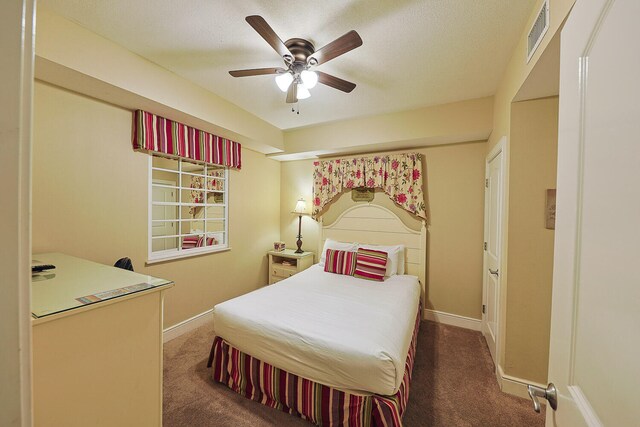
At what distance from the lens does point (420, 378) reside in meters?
1.99

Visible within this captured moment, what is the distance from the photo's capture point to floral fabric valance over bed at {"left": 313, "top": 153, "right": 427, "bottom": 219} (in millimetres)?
3105

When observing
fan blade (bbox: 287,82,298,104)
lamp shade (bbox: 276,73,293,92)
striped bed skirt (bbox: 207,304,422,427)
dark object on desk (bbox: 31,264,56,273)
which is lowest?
striped bed skirt (bbox: 207,304,422,427)

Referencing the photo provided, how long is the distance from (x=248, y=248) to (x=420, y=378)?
263 centimetres

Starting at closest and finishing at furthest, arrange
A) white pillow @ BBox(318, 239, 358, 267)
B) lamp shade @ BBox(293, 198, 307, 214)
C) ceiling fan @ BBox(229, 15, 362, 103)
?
1. ceiling fan @ BBox(229, 15, 362, 103)
2. white pillow @ BBox(318, 239, 358, 267)
3. lamp shade @ BBox(293, 198, 307, 214)

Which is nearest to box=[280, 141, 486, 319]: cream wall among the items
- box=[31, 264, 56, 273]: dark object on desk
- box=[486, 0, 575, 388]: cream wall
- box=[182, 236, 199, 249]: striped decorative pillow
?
box=[486, 0, 575, 388]: cream wall

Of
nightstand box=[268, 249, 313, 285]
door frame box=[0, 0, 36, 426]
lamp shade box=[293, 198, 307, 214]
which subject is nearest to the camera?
door frame box=[0, 0, 36, 426]

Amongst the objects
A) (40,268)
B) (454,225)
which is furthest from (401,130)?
(40,268)

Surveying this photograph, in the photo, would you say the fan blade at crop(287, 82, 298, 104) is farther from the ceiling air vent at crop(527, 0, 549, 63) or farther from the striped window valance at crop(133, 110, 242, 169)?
the ceiling air vent at crop(527, 0, 549, 63)

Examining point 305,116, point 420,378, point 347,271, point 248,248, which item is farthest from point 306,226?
point 420,378

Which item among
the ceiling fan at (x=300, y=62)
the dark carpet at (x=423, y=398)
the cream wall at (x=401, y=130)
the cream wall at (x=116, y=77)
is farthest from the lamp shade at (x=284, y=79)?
the dark carpet at (x=423, y=398)

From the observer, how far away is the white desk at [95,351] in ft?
2.77

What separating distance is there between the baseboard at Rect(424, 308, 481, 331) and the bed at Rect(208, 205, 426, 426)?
97 centimetres

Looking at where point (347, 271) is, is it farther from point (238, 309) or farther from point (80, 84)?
point (80, 84)

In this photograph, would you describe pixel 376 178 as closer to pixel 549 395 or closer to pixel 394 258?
pixel 394 258
